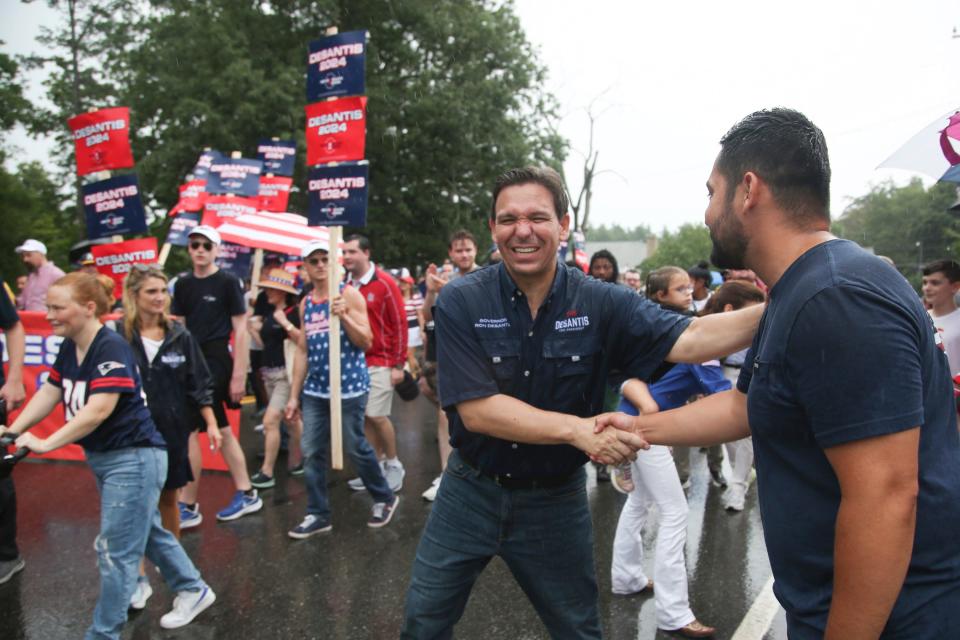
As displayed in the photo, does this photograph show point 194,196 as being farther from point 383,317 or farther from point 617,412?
point 617,412

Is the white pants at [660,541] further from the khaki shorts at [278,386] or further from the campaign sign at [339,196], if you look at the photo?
the khaki shorts at [278,386]

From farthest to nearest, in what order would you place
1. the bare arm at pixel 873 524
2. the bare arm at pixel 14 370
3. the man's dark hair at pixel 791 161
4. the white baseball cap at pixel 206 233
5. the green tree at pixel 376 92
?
the green tree at pixel 376 92 → the white baseball cap at pixel 206 233 → the bare arm at pixel 14 370 → the man's dark hair at pixel 791 161 → the bare arm at pixel 873 524

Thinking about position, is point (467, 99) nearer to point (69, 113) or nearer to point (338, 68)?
point (69, 113)

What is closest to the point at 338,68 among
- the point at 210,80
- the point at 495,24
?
the point at 210,80

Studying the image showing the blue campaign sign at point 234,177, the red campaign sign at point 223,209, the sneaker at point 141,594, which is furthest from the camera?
the blue campaign sign at point 234,177

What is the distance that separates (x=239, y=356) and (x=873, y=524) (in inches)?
205

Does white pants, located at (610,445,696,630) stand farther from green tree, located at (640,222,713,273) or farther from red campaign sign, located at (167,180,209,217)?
green tree, located at (640,222,713,273)

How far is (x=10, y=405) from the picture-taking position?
14.6 feet

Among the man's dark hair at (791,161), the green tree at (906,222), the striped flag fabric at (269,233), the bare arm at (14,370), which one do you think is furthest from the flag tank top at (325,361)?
the green tree at (906,222)

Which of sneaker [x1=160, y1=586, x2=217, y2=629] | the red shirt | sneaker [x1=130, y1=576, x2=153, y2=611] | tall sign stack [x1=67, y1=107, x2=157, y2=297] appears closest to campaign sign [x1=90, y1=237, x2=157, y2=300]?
tall sign stack [x1=67, y1=107, x2=157, y2=297]

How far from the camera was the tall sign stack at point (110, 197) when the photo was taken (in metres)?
6.39

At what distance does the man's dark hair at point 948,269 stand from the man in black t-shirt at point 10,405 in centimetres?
664

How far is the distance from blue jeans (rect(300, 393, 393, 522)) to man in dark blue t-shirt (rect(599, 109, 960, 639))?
12.3ft

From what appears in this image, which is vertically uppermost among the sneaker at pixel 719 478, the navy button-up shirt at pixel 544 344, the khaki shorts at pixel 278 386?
the navy button-up shirt at pixel 544 344
